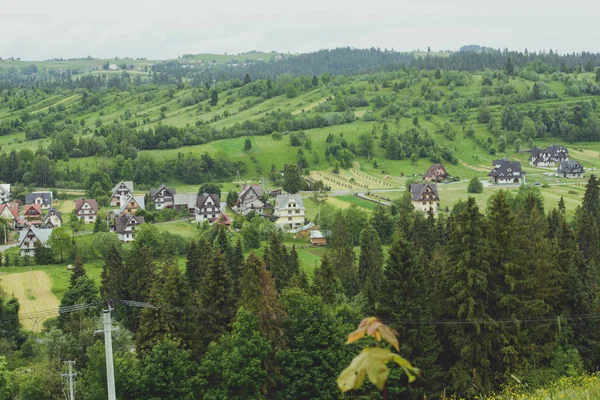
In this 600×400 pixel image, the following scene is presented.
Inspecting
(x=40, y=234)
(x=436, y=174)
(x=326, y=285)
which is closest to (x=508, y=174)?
(x=436, y=174)

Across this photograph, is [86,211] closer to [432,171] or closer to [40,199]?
[40,199]

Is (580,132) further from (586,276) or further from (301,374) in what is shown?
(301,374)

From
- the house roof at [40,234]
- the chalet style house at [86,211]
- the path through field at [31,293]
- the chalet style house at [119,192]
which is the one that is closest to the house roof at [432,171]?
the chalet style house at [119,192]

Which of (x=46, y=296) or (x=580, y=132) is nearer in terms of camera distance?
(x=46, y=296)

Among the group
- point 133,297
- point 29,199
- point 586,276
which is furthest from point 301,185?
point 586,276

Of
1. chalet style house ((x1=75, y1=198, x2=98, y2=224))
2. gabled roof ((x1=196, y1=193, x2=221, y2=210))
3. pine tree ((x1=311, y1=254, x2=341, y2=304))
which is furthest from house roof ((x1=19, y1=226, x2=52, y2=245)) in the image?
pine tree ((x1=311, y1=254, x2=341, y2=304))
